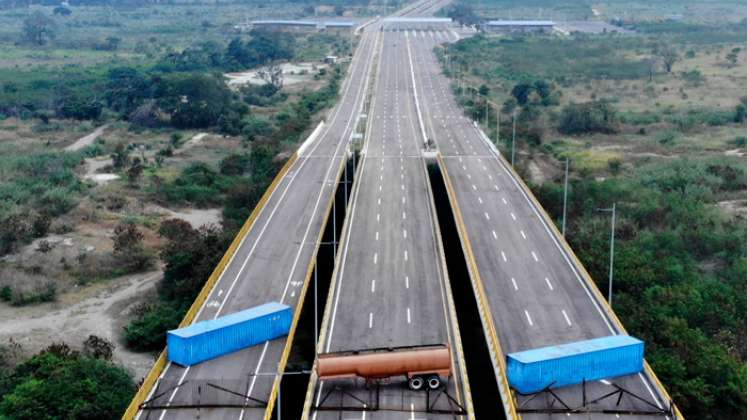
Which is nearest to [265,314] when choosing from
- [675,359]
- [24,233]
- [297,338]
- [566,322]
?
[297,338]

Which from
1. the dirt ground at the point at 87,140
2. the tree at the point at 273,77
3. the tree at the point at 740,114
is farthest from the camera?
the tree at the point at 273,77

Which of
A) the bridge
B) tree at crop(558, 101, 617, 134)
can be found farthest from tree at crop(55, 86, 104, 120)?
tree at crop(558, 101, 617, 134)

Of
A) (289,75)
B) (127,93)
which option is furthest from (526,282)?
(289,75)

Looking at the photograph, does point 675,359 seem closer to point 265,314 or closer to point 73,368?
point 265,314

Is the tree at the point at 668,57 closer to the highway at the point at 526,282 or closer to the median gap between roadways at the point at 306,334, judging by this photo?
the highway at the point at 526,282

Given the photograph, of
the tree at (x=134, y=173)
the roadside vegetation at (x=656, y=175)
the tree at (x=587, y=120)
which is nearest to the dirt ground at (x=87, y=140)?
the tree at (x=134, y=173)

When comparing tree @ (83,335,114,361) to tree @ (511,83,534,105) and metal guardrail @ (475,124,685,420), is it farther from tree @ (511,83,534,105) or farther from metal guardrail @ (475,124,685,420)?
tree @ (511,83,534,105)
